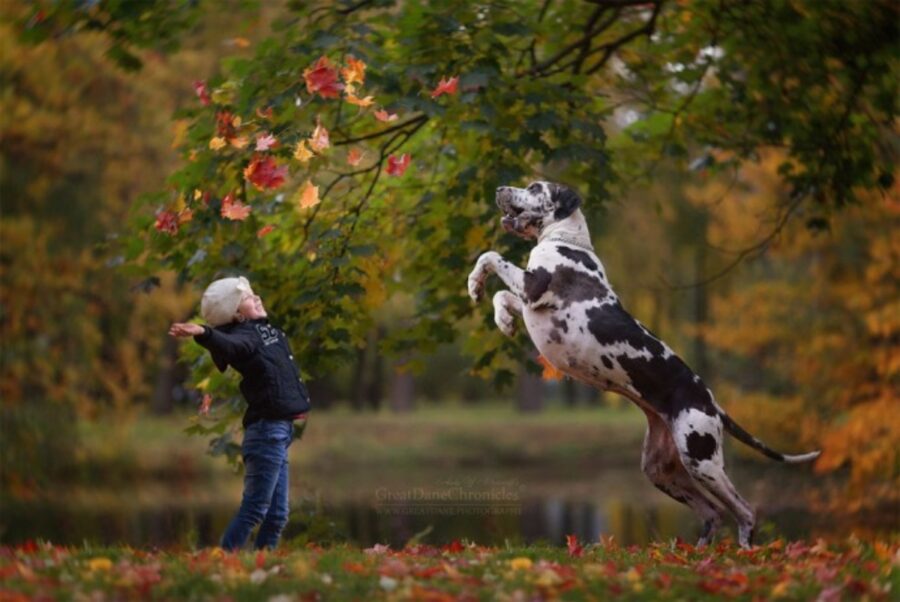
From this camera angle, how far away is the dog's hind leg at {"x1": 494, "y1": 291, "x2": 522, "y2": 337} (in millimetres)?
7648

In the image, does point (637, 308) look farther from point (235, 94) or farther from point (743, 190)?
point (235, 94)

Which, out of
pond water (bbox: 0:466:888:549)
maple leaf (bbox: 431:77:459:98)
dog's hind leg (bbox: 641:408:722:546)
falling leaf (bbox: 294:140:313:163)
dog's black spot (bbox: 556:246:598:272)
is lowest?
pond water (bbox: 0:466:888:549)

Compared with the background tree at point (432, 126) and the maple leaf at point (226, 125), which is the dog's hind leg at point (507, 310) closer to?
the background tree at point (432, 126)

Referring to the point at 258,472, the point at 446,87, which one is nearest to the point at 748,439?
the point at 258,472

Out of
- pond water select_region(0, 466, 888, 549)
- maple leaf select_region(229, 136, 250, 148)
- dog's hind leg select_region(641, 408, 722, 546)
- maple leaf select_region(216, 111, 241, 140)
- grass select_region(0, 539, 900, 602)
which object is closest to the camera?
grass select_region(0, 539, 900, 602)

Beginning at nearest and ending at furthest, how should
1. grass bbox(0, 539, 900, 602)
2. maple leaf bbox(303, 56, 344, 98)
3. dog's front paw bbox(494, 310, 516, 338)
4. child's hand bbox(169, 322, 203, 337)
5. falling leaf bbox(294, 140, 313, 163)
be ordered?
grass bbox(0, 539, 900, 602) < child's hand bbox(169, 322, 203, 337) < dog's front paw bbox(494, 310, 516, 338) < falling leaf bbox(294, 140, 313, 163) < maple leaf bbox(303, 56, 344, 98)

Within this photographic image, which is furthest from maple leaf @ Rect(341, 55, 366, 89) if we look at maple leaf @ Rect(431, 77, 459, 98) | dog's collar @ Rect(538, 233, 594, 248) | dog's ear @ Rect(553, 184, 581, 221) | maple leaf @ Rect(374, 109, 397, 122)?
dog's collar @ Rect(538, 233, 594, 248)

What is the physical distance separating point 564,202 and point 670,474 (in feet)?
6.07

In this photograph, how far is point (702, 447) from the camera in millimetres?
7590

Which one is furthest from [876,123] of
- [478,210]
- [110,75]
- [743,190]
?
[110,75]

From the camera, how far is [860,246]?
760 inches

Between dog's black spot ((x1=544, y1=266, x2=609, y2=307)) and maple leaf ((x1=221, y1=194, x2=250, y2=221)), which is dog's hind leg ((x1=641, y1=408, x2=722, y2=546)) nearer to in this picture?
dog's black spot ((x1=544, y1=266, x2=609, y2=307))

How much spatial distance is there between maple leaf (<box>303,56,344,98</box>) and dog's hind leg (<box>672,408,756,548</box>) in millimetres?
3437

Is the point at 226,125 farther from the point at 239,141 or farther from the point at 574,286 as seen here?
the point at 574,286
